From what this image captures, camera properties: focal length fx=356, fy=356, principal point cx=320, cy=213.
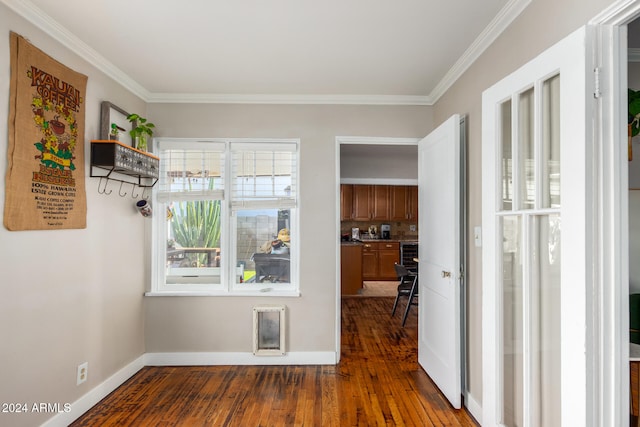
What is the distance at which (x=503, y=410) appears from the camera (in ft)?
5.88

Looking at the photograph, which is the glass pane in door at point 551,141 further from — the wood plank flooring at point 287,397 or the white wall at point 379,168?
the white wall at point 379,168

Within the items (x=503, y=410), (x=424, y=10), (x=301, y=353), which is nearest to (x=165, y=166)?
(x=301, y=353)

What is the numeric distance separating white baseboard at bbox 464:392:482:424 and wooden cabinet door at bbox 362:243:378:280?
5133 millimetres

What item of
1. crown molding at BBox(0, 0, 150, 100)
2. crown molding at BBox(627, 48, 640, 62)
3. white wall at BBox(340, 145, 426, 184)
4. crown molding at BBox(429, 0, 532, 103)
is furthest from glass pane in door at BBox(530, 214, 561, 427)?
white wall at BBox(340, 145, 426, 184)

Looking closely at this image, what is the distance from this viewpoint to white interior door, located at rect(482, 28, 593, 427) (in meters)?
1.30

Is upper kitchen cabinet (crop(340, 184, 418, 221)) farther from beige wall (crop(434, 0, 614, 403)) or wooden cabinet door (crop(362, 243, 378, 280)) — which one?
beige wall (crop(434, 0, 614, 403))

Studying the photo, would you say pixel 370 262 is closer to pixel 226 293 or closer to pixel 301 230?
pixel 301 230

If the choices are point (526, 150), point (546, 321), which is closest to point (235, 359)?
point (546, 321)

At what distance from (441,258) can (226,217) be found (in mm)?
1890

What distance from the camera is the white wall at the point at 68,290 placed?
1815mm

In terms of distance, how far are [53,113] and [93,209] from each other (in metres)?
0.68

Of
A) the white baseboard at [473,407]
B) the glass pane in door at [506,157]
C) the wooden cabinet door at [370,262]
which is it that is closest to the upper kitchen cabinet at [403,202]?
the wooden cabinet door at [370,262]

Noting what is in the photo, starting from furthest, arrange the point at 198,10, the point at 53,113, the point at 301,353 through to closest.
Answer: the point at 301,353 < the point at 53,113 < the point at 198,10

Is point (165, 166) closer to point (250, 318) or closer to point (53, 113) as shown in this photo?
point (53, 113)
